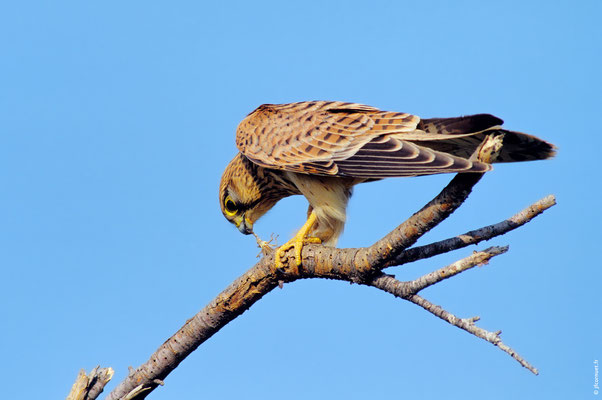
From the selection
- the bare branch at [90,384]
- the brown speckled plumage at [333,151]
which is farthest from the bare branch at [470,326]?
the bare branch at [90,384]

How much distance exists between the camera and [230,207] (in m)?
4.52

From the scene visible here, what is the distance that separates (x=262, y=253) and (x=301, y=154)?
665 millimetres

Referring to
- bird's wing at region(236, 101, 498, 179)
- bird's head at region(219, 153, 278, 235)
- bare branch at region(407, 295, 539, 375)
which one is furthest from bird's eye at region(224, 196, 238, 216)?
bare branch at region(407, 295, 539, 375)

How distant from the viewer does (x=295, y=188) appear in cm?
411

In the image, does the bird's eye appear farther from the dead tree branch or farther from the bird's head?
the dead tree branch

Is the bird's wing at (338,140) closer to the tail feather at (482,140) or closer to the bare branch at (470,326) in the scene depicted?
the tail feather at (482,140)

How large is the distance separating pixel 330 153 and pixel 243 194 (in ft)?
3.15

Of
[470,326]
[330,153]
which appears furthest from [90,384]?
[470,326]

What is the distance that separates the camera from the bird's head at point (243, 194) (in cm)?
432

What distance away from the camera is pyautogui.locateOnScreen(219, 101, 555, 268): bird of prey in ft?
9.93

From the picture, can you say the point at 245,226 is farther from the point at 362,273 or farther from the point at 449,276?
the point at 449,276

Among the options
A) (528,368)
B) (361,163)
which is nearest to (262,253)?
(361,163)

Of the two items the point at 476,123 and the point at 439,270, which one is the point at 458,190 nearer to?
the point at 439,270

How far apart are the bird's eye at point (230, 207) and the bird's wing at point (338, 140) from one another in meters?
0.46
